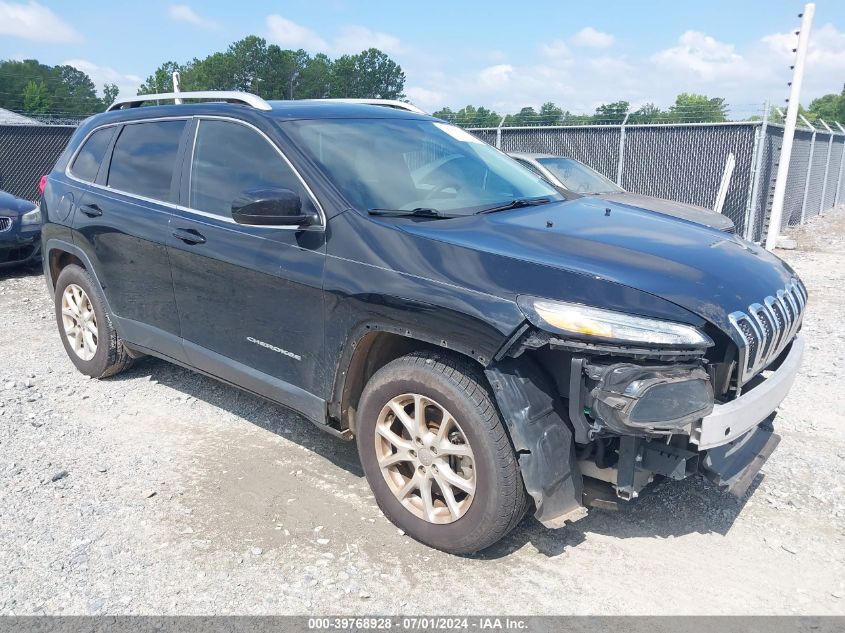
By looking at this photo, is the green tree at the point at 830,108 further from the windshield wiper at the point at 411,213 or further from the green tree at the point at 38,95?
the windshield wiper at the point at 411,213

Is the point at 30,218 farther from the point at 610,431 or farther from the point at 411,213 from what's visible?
the point at 610,431

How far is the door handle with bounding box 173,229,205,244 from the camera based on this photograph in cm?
393

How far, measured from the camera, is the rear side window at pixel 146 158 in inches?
169

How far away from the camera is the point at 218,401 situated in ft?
16.4

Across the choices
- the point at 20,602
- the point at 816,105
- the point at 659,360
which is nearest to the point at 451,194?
the point at 659,360

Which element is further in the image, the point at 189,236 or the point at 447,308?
the point at 189,236

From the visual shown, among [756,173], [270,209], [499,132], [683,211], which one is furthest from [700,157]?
[270,209]

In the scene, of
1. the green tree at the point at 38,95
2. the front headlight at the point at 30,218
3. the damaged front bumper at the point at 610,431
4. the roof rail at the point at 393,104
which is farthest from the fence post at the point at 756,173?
the green tree at the point at 38,95

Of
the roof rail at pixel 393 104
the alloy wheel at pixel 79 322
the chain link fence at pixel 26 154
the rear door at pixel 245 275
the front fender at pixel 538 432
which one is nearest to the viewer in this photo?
the front fender at pixel 538 432

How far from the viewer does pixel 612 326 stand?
8.67 feet

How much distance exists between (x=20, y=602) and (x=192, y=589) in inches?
27.4

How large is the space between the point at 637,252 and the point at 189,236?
2496mm

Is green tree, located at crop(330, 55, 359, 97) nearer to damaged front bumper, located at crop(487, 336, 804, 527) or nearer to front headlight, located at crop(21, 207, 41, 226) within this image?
front headlight, located at crop(21, 207, 41, 226)

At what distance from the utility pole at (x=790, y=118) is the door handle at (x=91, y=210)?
11.2 meters
